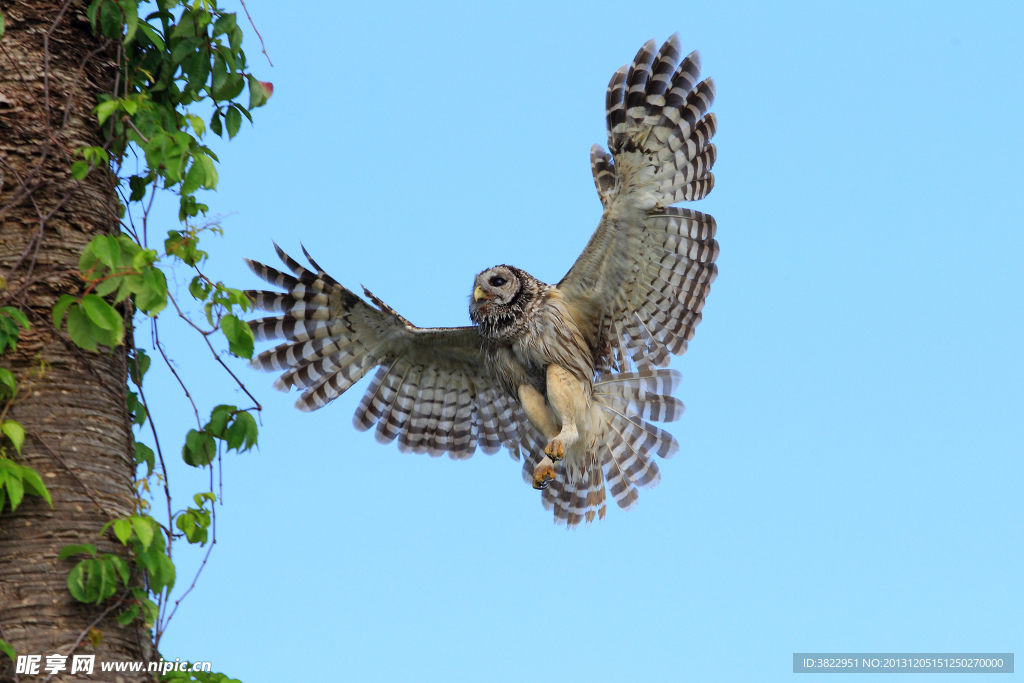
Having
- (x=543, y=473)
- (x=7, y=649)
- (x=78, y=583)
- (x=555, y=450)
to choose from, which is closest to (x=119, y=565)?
(x=78, y=583)

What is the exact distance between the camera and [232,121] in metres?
4.96

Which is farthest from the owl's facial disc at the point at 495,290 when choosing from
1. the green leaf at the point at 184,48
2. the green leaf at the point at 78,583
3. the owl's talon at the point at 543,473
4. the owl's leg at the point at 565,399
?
the green leaf at the point at 78,583

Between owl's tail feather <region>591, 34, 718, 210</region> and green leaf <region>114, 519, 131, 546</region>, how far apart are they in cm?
390

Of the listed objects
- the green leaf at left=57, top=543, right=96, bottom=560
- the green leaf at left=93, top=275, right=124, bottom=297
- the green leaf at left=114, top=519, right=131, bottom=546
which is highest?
the green leaf at left=93, top=275, right=124, bottom=297

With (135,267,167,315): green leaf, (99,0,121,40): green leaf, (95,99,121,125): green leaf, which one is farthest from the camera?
(99,0,121,40): green leaf

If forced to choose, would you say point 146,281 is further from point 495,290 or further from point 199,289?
point 495,290

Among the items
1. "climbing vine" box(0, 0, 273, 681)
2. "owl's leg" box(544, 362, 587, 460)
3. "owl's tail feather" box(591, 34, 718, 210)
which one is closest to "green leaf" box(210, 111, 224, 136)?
"climbing vine" box(0, 0, 273, 681)

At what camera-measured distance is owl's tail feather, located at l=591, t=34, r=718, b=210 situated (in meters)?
6.62

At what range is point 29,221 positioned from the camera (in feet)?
14.5

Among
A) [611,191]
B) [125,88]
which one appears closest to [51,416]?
[125,88]

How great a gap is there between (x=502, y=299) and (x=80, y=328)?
3.56 meters

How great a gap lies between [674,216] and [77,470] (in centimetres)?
406

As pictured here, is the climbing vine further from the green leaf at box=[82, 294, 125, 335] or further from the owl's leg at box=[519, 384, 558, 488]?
the owl's leg at box=[519, 384, 558, 488]

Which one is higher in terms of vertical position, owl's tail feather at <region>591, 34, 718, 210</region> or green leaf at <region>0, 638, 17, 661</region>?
owl's tail feather at <region>591, 34, 718, 210</region>
